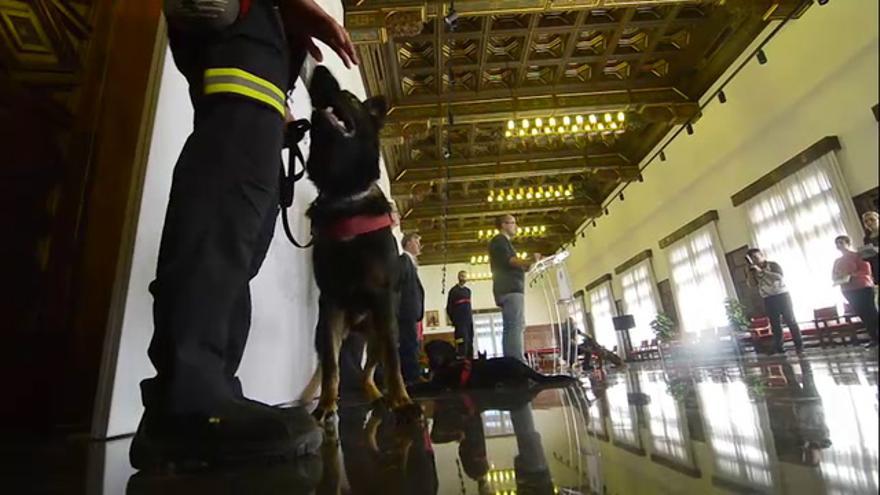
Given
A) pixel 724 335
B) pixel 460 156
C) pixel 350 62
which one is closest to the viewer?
pixel 350 62

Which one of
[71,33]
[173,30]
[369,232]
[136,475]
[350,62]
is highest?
[71,33]

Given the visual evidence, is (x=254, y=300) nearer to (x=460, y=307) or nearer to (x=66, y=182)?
(x=66, y=182)

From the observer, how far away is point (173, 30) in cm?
120

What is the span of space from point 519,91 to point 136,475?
1024 centimetres

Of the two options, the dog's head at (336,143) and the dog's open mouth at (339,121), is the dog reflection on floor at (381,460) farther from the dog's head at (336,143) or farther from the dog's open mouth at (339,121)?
the dog's open mouth at (339,121)

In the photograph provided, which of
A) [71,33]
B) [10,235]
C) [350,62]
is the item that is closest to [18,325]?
[10,235]

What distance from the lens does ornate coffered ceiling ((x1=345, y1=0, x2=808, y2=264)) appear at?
7.62 m

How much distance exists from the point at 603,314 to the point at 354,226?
19444 mm

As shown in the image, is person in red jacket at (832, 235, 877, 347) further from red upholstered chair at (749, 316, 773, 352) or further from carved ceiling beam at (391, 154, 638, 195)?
carved ceiling beam at (391, 154, 638, 195)

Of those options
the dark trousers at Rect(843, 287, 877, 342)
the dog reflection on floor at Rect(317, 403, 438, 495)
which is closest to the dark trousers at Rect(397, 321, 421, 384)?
the dog reflection on floor at Rect(317, 403, 438, 495)

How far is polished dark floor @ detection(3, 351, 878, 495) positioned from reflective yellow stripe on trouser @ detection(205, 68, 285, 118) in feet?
2.63

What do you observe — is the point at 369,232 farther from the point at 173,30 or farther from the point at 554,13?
the point at 554,13

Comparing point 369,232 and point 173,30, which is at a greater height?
point 173,30

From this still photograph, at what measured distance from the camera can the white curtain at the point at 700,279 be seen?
11.5 meters
